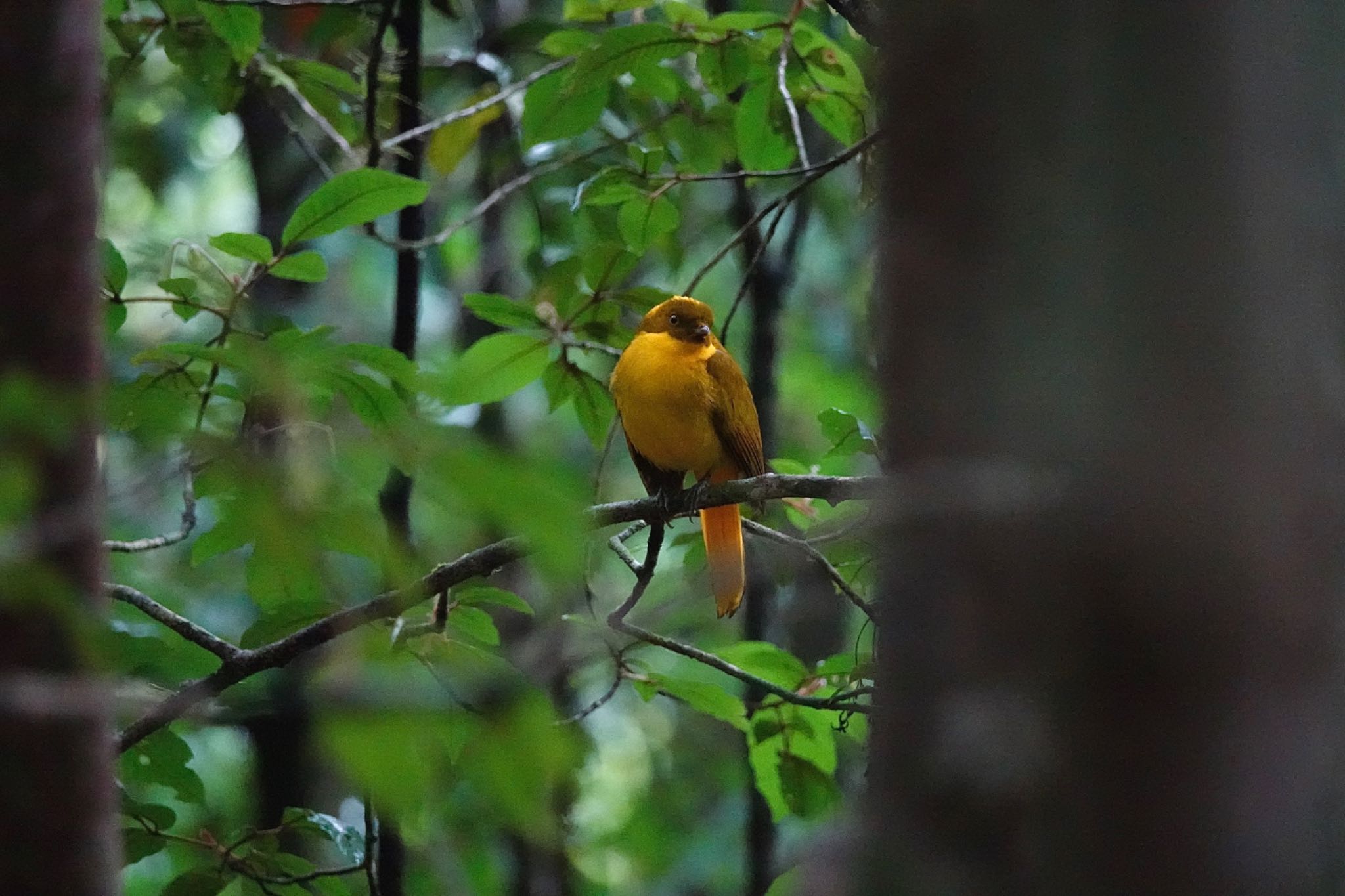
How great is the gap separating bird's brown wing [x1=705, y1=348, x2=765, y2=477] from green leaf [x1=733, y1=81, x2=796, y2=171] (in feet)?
2.57

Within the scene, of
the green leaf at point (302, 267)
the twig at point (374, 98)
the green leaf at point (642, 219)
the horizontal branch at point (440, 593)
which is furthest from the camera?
the twig at point (374, 98)

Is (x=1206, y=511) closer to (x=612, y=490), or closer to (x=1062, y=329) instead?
(x=1062, y=329)

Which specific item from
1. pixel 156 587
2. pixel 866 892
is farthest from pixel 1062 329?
pixel 156 587

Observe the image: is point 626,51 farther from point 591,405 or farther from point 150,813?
point 150,813

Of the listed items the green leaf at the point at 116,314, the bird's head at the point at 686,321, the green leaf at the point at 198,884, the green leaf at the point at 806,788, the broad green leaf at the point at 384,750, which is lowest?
the green leaf at the point at 806,788

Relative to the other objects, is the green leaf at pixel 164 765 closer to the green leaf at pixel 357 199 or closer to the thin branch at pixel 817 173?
the green leaf at pixel 357 199

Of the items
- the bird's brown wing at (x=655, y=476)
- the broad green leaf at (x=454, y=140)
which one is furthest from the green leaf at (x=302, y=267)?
the bird's brown wing at (x=655, y=476)

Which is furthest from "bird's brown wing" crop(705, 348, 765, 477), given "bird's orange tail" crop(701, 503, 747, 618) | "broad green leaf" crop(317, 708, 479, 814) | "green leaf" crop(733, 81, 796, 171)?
"broad green leaf" crop(317, 708, 479, 814)

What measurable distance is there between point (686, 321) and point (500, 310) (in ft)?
4.81

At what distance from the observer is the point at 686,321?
396cm

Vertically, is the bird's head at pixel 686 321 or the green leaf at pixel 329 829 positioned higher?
the bird's head at pixel 686 321

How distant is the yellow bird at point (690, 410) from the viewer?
379 centimetres

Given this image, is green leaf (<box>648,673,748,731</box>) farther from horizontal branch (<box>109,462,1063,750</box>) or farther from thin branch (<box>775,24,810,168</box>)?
thin branch (<box>775,24,810,168</box>)

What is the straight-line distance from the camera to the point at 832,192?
5.07m
